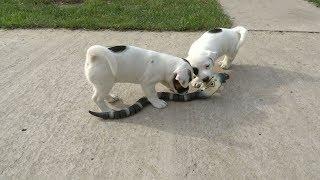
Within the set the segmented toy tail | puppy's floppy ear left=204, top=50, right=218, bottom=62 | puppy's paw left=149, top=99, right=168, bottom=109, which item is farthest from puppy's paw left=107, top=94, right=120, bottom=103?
puppy's floppy ear left=204, top=50, right=218, bottom=62

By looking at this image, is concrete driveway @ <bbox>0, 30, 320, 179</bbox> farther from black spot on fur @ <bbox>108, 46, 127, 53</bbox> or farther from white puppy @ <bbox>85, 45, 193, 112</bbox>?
black spot on fur @ <bbox>108, 46, 127, 53</bbox>

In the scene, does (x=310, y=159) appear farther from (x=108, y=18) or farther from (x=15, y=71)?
(x=108, y=18)

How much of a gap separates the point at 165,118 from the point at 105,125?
547 millimetres

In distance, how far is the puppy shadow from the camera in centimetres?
391

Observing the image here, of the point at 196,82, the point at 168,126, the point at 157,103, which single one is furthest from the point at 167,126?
the point at 196,82


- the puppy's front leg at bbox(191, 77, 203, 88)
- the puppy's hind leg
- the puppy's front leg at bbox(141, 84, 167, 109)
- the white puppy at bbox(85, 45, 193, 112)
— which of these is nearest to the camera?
the white puppy at bbox(85, 45, 193, 112)

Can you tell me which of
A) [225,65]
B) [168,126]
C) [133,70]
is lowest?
[225,65]

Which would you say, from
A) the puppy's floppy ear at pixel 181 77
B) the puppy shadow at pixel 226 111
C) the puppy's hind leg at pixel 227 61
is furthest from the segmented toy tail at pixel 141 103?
the puppy's hind leg at pixel 227 61

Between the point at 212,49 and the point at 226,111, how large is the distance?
71cm

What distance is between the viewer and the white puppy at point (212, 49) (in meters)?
4.27

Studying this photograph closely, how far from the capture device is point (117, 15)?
6.84m

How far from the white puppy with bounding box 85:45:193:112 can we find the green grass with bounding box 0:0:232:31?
236 cm

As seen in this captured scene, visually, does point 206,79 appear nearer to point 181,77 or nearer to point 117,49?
point 181,77

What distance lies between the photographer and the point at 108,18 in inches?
264
